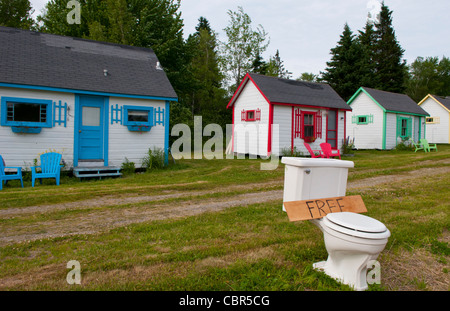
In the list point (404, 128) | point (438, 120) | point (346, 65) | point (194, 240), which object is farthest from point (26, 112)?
point (346, 65)

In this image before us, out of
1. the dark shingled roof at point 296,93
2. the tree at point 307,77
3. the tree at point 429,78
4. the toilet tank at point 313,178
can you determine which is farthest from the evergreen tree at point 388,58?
the toilet tank at point 313,178

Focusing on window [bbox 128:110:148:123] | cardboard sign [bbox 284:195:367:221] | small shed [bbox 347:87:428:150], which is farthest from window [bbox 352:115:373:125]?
cardboard sign [bbox 284:195:367:221]

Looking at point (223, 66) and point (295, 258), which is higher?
point (223, 66)

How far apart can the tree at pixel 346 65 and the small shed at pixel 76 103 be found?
84.8 ft

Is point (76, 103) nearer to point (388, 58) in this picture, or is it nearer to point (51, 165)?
point (51, 165)

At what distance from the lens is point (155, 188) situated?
7.91m

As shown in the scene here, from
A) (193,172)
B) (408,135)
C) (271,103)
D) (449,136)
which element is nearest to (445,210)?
(193,172)

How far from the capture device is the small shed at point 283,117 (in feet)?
46.9

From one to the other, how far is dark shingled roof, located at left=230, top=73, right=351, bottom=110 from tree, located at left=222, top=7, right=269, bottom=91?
59.8 ft

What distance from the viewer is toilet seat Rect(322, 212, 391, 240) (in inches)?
102

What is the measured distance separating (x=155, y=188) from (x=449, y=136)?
27.8 metres

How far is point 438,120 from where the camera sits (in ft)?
90.3
